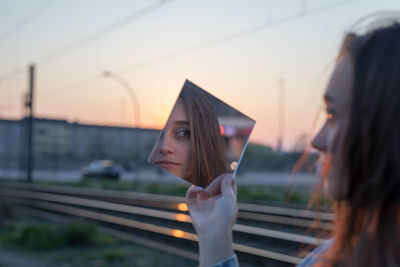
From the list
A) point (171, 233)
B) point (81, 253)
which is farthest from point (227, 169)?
point (171, 233)

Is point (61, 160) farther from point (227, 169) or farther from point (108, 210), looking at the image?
point (227, 169)

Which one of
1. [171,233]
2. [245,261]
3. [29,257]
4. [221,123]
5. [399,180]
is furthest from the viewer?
[171,233]

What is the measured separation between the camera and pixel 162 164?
4.51ft

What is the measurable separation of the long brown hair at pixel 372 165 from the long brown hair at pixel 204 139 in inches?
18.7

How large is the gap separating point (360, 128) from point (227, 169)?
52 centimetres

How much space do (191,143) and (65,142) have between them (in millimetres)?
41535

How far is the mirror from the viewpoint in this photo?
4.43 feet

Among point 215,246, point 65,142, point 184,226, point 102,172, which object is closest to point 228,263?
point 215,246

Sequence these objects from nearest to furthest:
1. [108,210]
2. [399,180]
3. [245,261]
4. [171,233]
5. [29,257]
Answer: [399,180], [245,261], [29,257], [171,233], [108,210]

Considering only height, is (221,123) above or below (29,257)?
above

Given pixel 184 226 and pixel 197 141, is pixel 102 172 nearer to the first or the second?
pixel 184 226

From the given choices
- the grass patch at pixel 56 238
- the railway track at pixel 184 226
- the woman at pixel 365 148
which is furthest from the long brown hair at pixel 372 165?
the grass patch at pixel 56 238

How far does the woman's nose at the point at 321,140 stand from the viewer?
1075 millimetres

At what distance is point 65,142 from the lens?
4119cm
